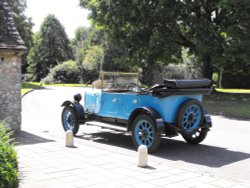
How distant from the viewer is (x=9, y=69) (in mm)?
10344

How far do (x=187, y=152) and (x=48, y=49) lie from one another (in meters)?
55.1

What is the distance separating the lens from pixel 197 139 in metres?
9.38

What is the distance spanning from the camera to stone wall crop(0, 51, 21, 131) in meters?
10.2

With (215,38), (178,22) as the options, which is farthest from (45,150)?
(178,22)

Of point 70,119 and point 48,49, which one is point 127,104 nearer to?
point 70,119

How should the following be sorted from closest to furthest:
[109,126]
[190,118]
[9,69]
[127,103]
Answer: [190,118] → [127,103] → [109,126] → [9,69]

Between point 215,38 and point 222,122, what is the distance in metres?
8.68

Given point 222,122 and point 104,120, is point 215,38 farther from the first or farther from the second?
point 104,120

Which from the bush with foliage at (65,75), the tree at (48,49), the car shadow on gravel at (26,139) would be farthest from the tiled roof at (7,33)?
the tree at (48,49)

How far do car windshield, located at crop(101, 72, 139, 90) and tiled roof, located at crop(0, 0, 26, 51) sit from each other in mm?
2332

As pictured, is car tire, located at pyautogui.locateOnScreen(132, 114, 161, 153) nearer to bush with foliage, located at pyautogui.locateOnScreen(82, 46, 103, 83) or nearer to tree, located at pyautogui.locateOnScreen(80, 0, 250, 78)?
tree, located at pyautogui.locateOnScreen(80, 0, 250, 78)

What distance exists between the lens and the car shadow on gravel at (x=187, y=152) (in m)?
7.79

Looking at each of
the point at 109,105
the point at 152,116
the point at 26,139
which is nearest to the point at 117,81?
the point at 109,105

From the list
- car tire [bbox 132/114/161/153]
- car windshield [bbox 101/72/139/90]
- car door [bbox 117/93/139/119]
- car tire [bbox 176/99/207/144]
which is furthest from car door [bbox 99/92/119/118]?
car tire [bbox 176/99/207/144]
